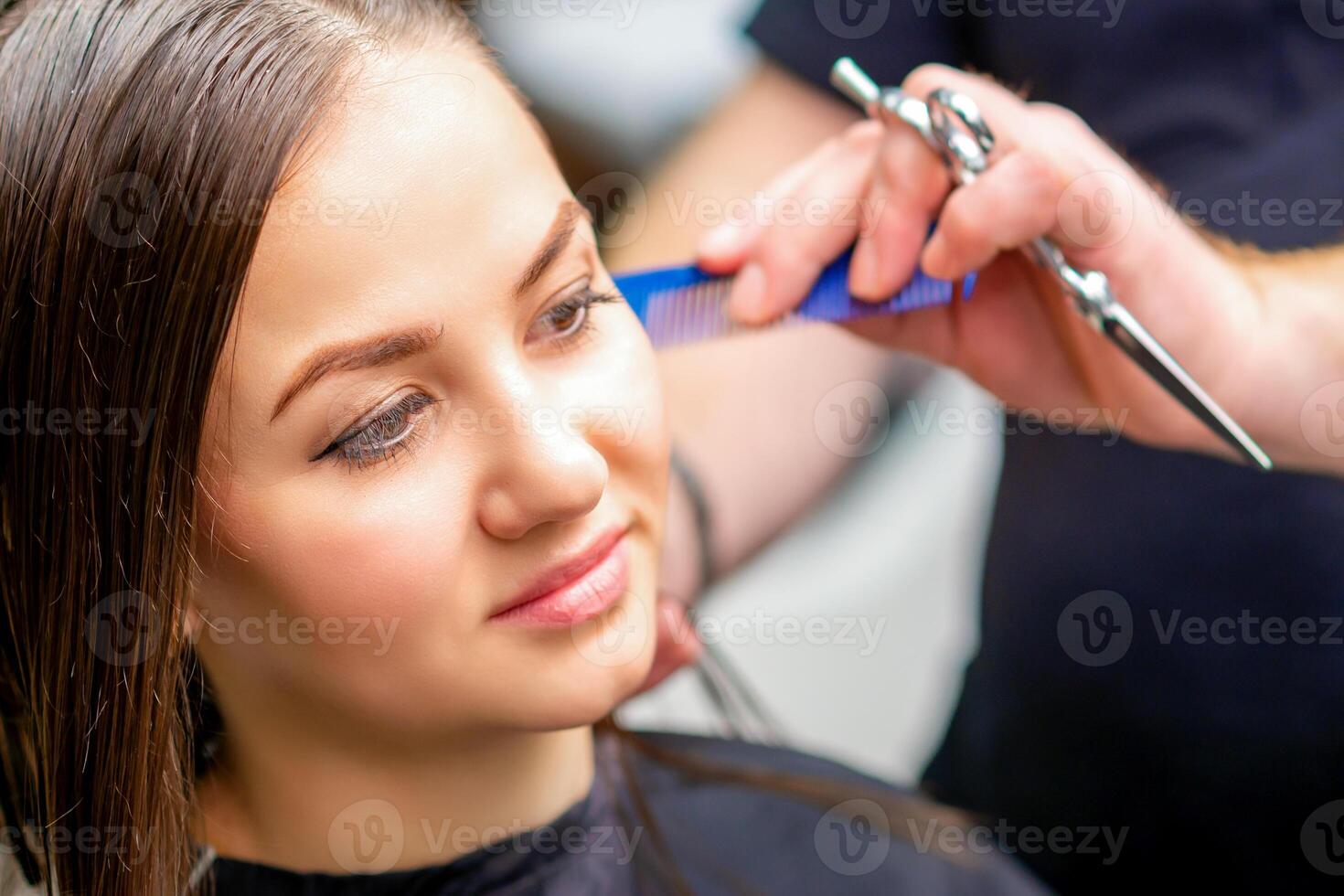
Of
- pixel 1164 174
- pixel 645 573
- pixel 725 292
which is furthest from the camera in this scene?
pixel 1164 174

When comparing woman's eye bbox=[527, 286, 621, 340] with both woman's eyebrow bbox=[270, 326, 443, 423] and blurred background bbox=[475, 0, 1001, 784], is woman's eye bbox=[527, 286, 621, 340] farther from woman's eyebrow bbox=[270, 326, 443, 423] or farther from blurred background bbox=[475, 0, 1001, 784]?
blurred background bbox=[475, 0, 1001, 784]

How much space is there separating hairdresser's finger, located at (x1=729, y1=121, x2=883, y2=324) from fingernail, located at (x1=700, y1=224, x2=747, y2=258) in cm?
1

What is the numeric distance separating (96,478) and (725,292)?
18.6 inches

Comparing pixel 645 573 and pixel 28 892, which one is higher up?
pixel 645 573

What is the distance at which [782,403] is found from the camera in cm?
127

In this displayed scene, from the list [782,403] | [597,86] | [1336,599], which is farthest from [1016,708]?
[597,86]

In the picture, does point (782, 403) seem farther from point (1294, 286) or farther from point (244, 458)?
point (244, 458)

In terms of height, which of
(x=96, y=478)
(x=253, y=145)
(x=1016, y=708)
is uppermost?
(x=253, y=145)

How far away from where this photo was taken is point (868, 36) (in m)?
1.14
